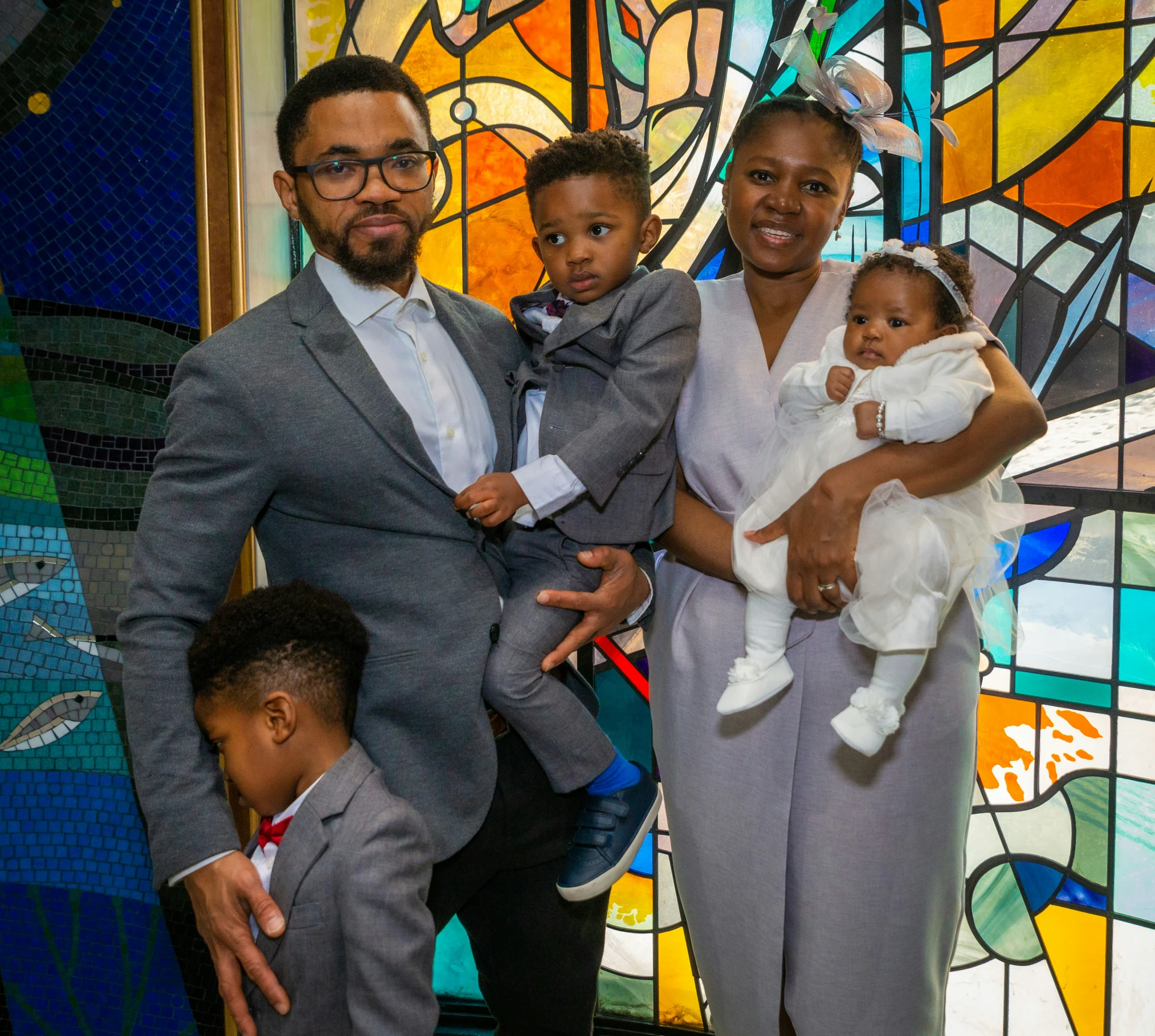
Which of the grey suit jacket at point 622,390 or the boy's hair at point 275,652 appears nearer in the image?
the boy's hair at point 275,652

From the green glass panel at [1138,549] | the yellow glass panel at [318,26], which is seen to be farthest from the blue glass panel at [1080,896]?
the yellow glass panel at [318,26]

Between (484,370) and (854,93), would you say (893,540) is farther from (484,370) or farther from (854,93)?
(854,93)

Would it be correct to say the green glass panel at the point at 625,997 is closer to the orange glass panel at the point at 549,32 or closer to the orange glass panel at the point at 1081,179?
the orange glass panel at the point at 1081,179

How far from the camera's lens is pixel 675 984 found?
2.90m

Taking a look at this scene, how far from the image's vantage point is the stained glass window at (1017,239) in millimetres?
2336

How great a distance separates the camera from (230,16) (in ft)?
7.80

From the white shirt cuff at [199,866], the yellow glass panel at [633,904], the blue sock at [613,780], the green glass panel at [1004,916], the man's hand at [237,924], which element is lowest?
the yellow glass panel at [633,904]

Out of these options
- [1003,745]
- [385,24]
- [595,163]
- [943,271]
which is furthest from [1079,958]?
[385,24]

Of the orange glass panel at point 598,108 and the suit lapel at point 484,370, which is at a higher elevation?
the orange glass panel at point 598,108

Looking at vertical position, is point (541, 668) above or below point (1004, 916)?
above

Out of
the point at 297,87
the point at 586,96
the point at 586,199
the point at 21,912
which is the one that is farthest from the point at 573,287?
the point at 21,912

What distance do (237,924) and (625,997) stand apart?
1.85 metres

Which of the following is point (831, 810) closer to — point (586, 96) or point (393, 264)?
point (393, 264)

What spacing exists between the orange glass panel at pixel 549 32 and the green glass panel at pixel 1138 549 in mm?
1894
